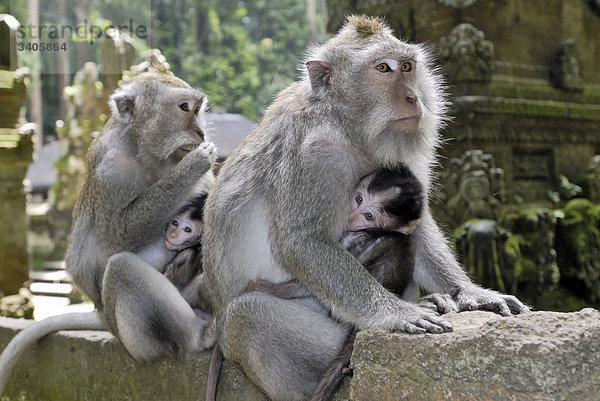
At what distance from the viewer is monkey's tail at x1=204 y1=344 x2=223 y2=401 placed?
3285 mm

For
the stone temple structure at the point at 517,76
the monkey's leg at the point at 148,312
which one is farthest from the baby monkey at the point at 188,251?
the stone temple structure at the point at 517,76

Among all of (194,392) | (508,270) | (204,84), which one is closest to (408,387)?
(194,392)

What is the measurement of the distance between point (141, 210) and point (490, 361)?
2.35 meters

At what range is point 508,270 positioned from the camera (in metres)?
7.56

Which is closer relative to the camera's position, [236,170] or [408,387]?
[408,387]

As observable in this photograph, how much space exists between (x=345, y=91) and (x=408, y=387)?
52.0 inches

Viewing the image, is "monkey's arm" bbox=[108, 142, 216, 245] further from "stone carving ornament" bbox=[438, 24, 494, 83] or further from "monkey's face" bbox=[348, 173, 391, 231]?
"stone carving ornament" bbox=[438, 24, 494, 83]

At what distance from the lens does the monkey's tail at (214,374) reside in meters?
3.28

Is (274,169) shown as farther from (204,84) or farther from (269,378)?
(204,84)

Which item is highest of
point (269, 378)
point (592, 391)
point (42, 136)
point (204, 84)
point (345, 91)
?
point (345, 91)

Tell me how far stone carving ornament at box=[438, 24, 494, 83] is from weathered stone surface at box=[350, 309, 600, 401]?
19.5ft

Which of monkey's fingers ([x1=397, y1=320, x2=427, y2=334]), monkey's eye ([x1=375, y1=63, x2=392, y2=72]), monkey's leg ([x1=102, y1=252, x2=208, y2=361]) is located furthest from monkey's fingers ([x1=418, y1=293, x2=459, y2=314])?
monkey's leg ([x1=102, y1=252, x2=208, y2=361])

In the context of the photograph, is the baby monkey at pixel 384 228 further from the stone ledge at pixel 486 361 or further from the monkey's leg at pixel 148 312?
the monkey's leg at pixel 148 312

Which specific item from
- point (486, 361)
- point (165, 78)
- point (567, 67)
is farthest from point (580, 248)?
point (486, 361)
